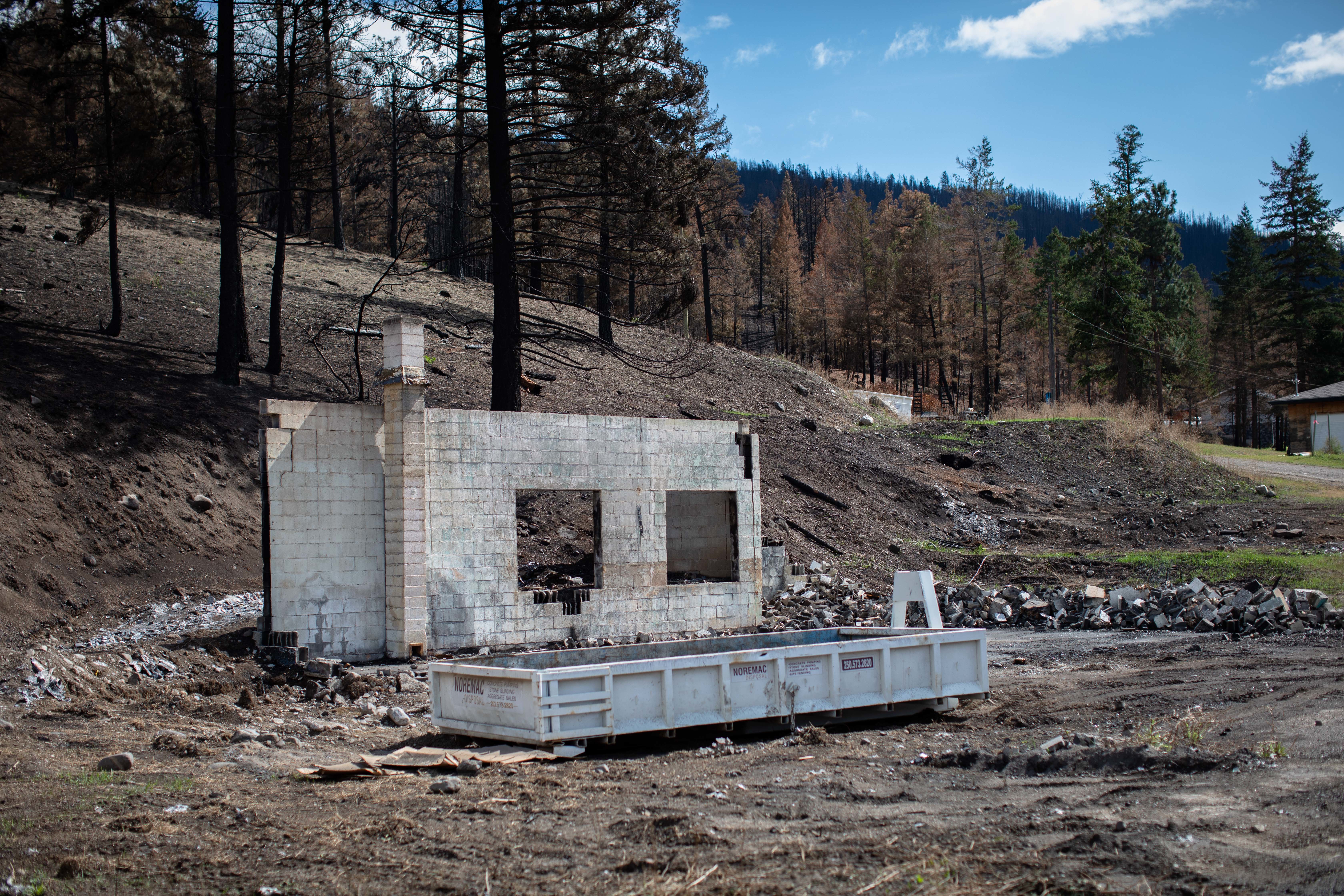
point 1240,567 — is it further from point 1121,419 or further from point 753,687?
point 1121,419

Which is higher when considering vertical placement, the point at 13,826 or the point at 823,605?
the point at 13,826

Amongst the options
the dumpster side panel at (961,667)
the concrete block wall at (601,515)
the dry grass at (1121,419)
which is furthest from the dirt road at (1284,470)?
the dumpster side panel at (961,667)

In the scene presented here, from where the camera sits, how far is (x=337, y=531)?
14.7 metres

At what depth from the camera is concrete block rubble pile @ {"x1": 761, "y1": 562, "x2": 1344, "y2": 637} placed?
639 inches

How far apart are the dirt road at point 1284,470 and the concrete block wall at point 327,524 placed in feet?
106

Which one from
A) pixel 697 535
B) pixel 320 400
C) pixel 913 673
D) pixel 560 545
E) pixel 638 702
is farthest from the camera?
pixel 320 400

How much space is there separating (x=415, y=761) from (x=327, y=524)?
6.52 meters

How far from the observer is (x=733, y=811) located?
23.8 ft

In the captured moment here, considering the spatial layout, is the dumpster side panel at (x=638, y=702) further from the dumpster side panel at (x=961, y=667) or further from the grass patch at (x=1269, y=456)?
the grass patch at (x=1269, y=456)

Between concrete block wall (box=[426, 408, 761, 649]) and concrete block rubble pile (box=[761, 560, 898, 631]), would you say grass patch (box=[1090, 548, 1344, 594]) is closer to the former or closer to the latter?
concrete block rubble pile (box=[761, 560, 898, 631])

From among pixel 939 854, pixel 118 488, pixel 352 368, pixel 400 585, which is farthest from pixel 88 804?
pixel 352 368

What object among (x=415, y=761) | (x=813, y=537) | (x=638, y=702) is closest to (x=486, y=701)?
(x=415, y=761)

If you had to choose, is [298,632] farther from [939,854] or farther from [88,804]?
[939,854]

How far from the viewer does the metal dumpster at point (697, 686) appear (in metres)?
9.38
